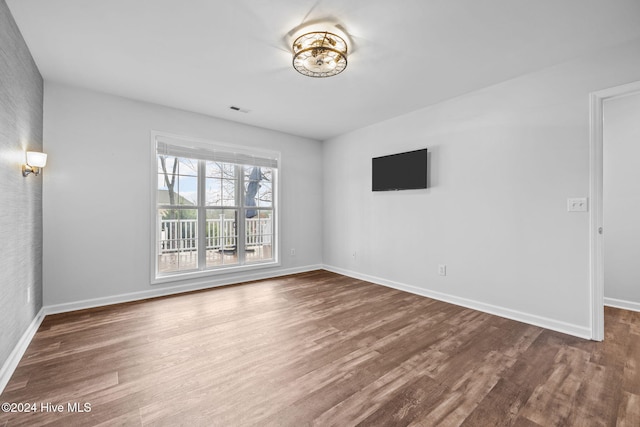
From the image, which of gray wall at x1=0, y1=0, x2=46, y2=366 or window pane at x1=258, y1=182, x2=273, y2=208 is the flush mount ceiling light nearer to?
gray wall at x1=0, y1=0, x2=46, y2=366

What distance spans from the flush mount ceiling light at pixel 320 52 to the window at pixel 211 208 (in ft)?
7.73

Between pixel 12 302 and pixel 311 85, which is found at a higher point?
pixel 311 85

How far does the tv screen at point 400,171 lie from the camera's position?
3.76 m

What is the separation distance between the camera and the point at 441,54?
2.51 m

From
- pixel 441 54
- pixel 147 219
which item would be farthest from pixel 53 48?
pixel 441 54

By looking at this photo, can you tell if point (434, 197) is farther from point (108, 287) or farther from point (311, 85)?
point (108, 287)

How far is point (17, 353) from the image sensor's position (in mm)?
2125

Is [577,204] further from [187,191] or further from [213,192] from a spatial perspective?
[187,191]

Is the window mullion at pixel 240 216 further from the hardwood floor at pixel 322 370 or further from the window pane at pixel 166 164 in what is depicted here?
the hardwood floor at pixel 322 370

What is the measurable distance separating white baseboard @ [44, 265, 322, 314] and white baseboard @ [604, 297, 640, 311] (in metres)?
4.22

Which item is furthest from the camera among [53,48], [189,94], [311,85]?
[189,94]

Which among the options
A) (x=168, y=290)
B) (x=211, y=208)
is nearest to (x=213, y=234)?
(x=211, y=208)

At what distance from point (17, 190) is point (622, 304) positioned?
6.27 metres

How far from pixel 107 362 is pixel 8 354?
65cm
